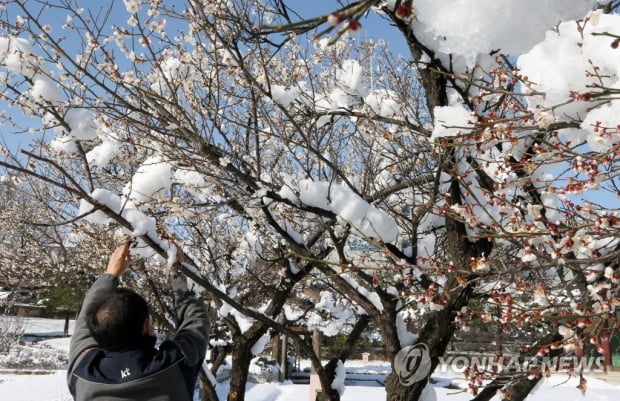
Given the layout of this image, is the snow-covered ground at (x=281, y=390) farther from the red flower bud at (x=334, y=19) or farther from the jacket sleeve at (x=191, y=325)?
the red flower bud at (x=334, y=19)

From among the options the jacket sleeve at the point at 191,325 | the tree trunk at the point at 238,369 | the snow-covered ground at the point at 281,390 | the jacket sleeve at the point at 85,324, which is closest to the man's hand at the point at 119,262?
the jacket sleeve at the point at 85,324

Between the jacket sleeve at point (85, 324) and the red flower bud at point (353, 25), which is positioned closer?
the red flower bud at point (353, 25)

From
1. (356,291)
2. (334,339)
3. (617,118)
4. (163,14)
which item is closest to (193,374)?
(617,118)

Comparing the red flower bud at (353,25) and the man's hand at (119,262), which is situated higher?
the red flower bud at (353,25)

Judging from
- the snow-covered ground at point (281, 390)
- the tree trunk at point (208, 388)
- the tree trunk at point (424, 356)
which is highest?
the tree trunk at point (424, 356)

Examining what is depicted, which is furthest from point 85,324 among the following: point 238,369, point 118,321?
point 238,369

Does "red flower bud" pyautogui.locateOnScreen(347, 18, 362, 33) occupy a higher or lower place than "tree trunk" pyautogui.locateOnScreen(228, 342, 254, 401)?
higher

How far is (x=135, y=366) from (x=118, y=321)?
0.20 meters

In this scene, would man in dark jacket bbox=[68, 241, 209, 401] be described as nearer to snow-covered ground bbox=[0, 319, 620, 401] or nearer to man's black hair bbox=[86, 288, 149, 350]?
man's black hair bbox=[86, 288, 149, 350]

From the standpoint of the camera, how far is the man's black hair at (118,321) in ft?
7.33

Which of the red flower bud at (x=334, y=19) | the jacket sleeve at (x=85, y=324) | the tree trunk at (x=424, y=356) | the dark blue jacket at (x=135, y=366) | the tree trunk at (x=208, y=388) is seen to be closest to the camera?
the red flower bud at (x=334, y=19)

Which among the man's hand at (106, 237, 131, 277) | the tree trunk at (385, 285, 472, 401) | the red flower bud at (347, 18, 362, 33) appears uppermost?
the red flower bud at (347, 18, 362, 33)

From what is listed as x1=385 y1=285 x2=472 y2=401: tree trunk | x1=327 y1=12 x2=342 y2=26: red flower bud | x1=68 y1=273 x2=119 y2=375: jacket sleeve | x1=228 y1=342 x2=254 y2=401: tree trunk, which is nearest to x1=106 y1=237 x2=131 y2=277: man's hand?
x1=68 y1=273 x2=119 y2=375: jacket sleeve

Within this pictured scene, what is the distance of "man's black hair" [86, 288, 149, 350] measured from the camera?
2.23 metres
